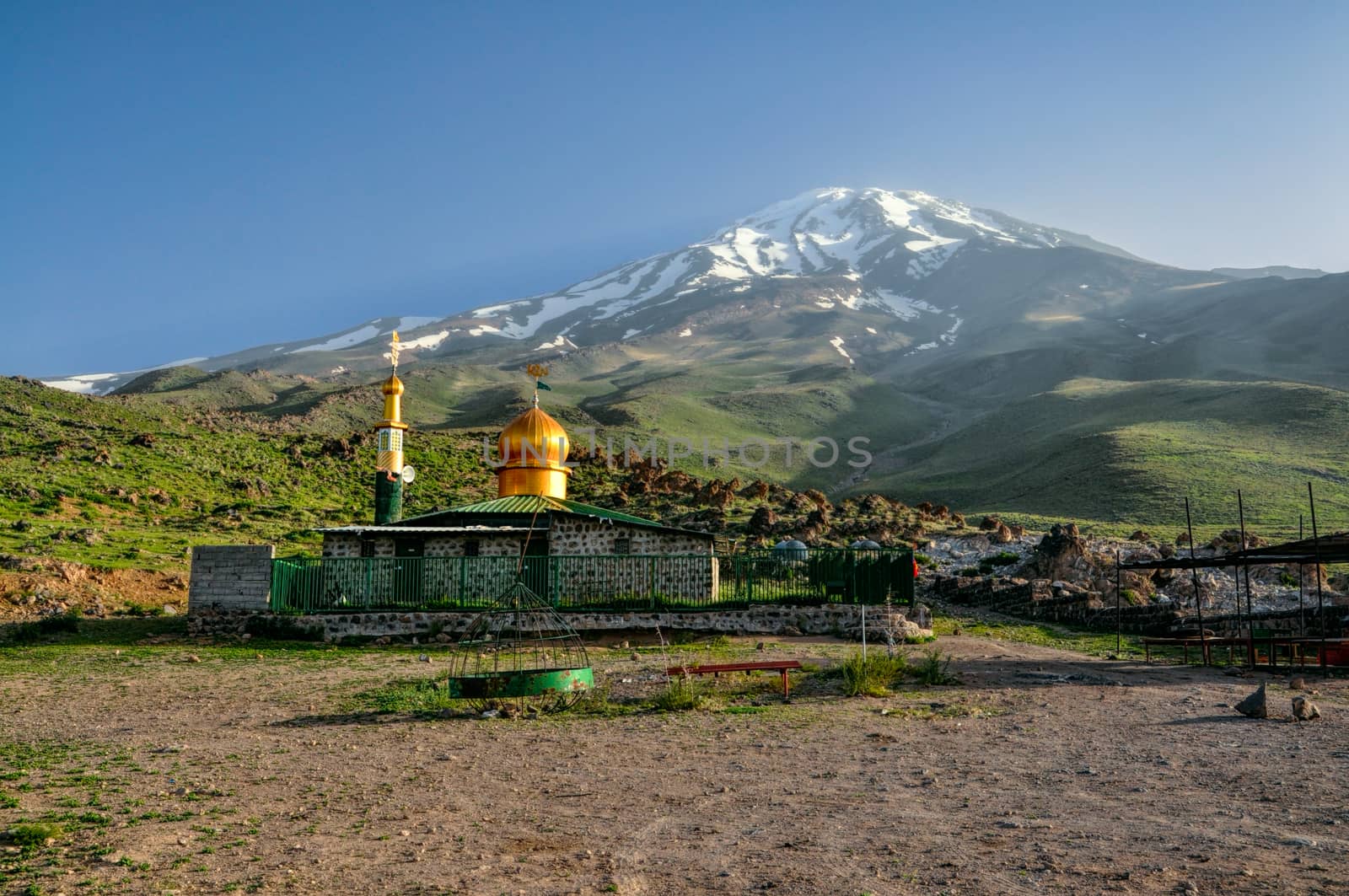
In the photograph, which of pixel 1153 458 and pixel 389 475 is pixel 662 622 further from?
pixel 1153 458

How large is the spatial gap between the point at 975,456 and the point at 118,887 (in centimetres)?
7953

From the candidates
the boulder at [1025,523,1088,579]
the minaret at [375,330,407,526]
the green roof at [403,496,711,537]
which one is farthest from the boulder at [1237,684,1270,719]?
the boulder at [1025,523,1088,579]

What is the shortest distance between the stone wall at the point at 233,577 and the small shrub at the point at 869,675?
41.1 feet

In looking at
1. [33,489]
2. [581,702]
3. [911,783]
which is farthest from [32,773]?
[33,489]

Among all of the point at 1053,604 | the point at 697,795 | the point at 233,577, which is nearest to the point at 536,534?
the point at 233,577

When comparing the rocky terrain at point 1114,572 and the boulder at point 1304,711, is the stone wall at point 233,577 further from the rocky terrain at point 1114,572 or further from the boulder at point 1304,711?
the rocky terrain at point 1114,572

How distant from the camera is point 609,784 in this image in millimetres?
8344

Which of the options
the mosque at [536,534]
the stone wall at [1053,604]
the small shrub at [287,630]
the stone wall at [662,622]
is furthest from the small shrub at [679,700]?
the stone wall at [1053,604]

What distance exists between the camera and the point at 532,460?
27.6 metres

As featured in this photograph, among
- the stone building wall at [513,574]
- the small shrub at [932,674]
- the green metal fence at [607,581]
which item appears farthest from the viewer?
the stone building wall at [513,574]

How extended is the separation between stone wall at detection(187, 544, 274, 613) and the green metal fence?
0.51 m

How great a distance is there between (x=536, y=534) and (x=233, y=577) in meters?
6.69

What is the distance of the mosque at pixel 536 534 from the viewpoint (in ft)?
71.9

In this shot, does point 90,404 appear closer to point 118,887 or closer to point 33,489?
point 33,489
